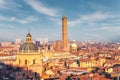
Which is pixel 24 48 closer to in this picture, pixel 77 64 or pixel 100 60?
pixel 77 64

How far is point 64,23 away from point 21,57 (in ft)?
132

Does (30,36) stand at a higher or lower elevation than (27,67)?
higher

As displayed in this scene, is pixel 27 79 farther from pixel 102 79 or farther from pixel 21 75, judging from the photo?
pixel 102 79

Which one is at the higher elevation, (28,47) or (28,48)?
(28,47)

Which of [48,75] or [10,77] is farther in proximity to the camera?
[48,75]

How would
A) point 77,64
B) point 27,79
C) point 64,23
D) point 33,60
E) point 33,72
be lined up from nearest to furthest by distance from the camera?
point 27,79, point 33,72, point 33,60, point 77,64, point 64,23

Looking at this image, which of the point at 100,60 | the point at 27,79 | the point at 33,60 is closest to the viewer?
the point at 27,79

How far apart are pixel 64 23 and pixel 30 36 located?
38.5 meters

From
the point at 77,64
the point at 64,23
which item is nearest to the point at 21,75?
the point at 77,64

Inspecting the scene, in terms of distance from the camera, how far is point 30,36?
39.6 metres

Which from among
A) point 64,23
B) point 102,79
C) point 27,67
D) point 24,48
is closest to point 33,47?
point 24,48

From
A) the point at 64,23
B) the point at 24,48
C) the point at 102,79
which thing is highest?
the point at 64,23

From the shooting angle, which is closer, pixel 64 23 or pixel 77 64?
pixel 77 64

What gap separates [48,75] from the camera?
114ft
